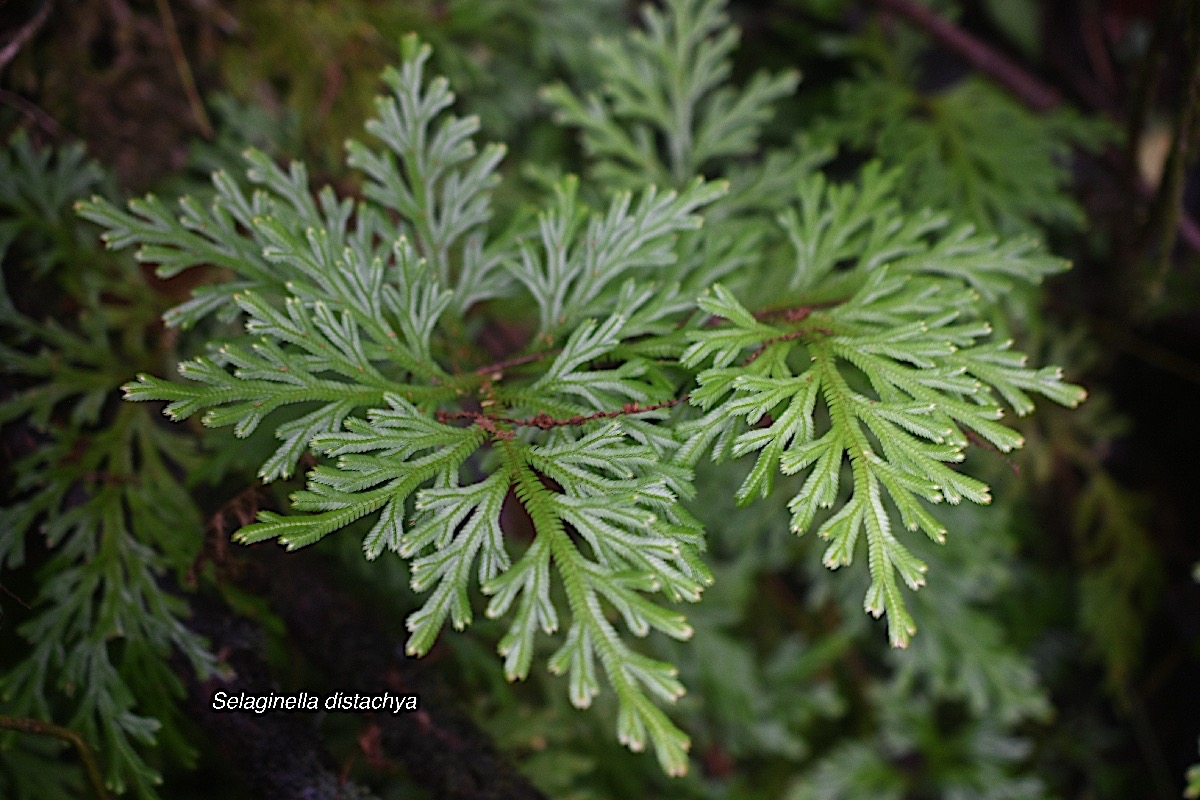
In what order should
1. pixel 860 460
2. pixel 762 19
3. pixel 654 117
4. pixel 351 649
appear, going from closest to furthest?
pixel 860 460
pixel 351 649
pixel 654 117
pixel 762 19

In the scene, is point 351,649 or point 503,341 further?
point 503,341

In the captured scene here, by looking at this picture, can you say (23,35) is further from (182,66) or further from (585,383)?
(585,383)

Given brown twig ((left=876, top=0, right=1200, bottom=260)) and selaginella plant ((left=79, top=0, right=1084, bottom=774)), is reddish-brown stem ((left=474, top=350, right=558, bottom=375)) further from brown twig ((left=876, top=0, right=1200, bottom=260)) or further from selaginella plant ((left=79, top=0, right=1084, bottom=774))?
brown twig ((left=876, top=0, right=1200, bottom=260))

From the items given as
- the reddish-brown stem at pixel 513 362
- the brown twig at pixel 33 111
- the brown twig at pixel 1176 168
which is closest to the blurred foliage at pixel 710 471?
the brown twig at pixel 33 111

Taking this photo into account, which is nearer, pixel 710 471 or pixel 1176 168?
pixel 1176 168

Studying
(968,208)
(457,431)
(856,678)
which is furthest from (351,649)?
(856,678)

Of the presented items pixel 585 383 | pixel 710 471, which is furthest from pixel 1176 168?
pixel 585 383

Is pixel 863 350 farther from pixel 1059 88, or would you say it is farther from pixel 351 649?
pixel 1059 88
